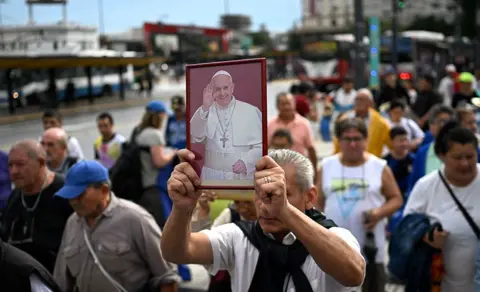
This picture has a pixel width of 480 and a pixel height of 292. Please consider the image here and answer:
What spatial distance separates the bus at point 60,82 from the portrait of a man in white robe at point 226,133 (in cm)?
2990

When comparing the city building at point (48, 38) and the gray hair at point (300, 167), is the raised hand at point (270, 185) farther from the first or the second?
the city building at point (48, 38)

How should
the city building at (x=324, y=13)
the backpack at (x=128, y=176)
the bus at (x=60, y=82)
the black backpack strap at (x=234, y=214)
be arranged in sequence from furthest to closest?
the city building at (x=324, y=13), the bus at (x=60, y=82), the backpack at (x=128, y=176), the black backpack strap at (x=234, y=214)

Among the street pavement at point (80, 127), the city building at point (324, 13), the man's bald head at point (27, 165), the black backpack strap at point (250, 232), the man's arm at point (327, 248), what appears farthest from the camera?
the city building at point (324, 13)

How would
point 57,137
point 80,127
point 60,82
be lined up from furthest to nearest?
1. point 60,82
2. point 80,127
3. point 57,137

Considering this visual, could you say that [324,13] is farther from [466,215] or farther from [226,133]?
[226,133]

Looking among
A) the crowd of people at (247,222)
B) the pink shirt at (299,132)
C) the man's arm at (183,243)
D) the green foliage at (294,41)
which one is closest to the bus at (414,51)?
the pink shirt at (299,132)

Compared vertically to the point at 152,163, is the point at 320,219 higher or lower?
higher

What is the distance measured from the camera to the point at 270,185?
2.49 metres

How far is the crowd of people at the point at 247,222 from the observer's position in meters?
2.78

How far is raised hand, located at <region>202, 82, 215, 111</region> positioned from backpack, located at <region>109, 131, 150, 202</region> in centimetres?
430

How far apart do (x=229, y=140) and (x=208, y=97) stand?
19 centimetres

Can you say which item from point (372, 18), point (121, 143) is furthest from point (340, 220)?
point (372, 18)

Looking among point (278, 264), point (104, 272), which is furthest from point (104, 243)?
point (278, 264)

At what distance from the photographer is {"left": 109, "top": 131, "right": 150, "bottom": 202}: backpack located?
272 inches
